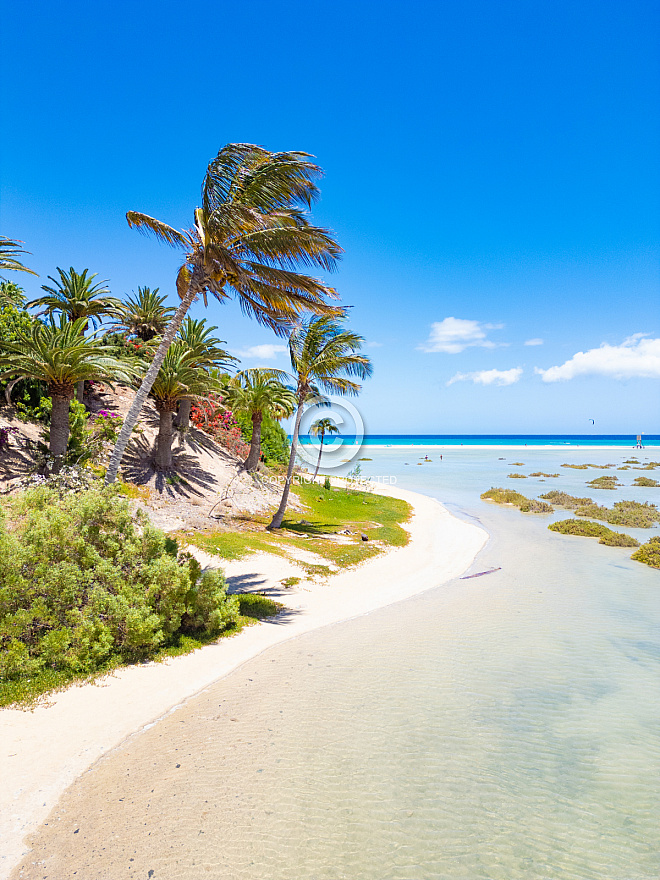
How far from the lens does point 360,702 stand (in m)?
6.65

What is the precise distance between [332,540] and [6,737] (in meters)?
13.4

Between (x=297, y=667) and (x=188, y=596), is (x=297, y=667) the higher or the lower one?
the lower one

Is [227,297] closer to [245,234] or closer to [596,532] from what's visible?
[245,234]

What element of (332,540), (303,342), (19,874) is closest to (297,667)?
(19,874)

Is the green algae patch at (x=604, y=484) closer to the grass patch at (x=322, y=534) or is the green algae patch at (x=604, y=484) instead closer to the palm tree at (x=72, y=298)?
the grass patch at (x=322, y=534)

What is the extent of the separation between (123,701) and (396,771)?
13.1 ft

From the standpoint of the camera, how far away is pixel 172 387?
17641 mm

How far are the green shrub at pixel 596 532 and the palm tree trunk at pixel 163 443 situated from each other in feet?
68.5

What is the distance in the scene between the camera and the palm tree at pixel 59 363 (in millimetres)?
12625

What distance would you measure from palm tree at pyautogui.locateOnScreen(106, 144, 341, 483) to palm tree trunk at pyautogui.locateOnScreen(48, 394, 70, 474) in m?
5.16

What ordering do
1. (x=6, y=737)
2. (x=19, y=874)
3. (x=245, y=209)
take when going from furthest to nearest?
(x=245, y=209), (x=6, y=737), (x=19, y=874)

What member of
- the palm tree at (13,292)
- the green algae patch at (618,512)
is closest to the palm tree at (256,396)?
the palm tree at (13,292)

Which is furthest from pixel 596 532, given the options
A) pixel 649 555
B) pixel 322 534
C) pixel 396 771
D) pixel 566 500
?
pixel 396 771

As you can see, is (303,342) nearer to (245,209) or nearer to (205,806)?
(245,209)
